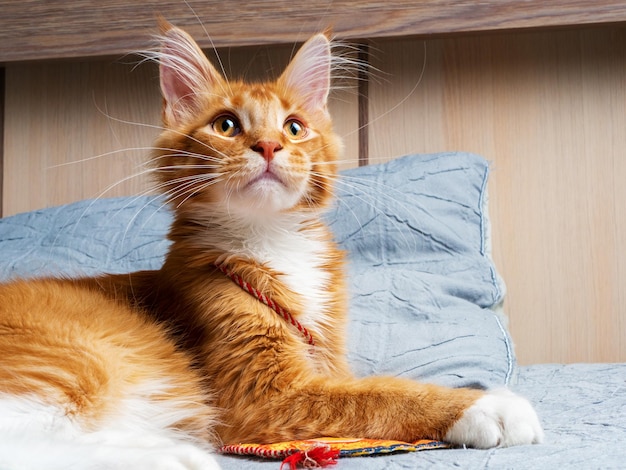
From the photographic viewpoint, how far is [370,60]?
7.86 feet

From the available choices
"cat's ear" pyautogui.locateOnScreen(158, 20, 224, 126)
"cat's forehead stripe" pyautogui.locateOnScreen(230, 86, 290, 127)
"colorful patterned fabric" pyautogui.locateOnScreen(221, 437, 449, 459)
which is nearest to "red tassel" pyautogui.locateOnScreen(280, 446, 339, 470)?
"colorful patterned fabric" pyautogui.locateOnScreen(221, 437, 449, 459)

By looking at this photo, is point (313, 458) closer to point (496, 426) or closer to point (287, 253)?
point (496, 426)

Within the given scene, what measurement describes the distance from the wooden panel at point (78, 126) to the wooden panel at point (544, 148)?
22.6 inches

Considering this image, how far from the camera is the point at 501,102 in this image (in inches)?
92.1

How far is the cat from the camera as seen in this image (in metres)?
1.07

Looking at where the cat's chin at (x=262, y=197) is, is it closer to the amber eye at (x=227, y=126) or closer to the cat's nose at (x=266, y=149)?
the cat's nose at (x=266, y=149)

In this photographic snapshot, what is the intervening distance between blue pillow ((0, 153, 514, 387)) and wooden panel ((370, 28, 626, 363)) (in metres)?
0.31

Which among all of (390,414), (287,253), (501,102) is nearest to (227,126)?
(287,253)

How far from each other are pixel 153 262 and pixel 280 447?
1.06 m

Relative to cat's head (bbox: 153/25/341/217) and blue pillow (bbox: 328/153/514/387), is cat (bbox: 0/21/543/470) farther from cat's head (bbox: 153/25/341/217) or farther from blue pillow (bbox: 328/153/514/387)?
blue pillow (bbox: 328/153/514/387)

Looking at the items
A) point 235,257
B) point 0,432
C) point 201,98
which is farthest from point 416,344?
point 0,432

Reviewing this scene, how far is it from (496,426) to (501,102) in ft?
4.93

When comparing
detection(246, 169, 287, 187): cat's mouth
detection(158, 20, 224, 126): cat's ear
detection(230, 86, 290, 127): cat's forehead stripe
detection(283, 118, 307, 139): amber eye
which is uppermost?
Result: detection(158, 20, 224, 126): cat's ear

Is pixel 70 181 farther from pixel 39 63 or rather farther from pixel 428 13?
pixel 428 13
